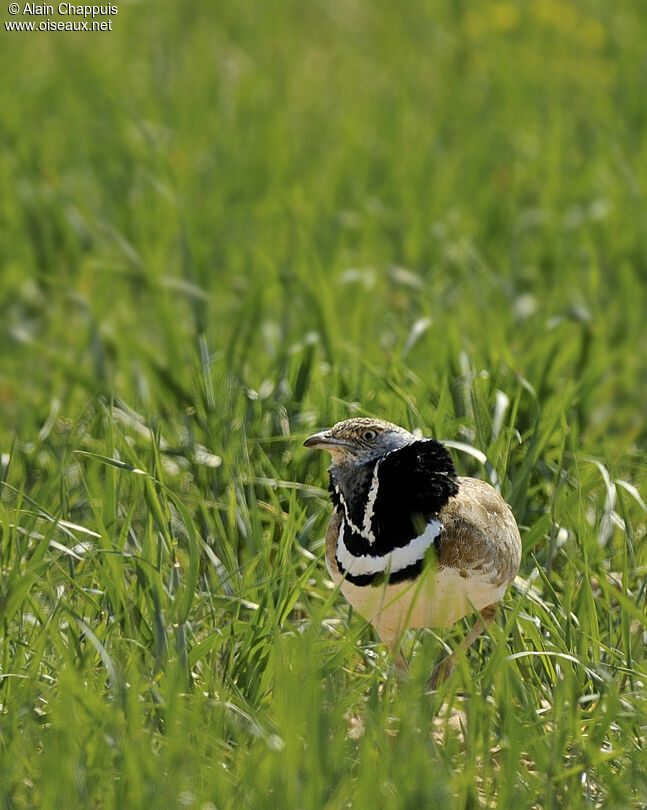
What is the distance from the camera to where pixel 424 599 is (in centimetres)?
270

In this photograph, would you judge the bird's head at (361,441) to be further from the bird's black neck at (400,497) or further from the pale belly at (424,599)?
the pale belly at (424,599)

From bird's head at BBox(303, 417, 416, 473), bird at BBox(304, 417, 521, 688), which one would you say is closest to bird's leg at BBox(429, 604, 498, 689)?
bird at BBox(304, 417, 521, 688)

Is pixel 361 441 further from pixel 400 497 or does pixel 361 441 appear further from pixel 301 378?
pixel 301 378

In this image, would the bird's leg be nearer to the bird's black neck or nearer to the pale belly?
the pale belly

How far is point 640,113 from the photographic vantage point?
702 centimetres

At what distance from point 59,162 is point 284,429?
127 inches

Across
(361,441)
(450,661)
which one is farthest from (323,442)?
(450,661)

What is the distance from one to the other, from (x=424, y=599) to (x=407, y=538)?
139mm

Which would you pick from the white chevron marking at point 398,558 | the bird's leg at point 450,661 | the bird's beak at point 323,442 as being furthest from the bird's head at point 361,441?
the bird's leg at point 450,661

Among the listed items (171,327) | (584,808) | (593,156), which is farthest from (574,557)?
(593,156)

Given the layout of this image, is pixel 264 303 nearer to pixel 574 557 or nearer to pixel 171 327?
pixel 171 327

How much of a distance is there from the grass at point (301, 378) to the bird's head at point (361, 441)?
27 cm

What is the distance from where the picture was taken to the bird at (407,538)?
273 centimetres

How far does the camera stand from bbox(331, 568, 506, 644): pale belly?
271 centimetres
